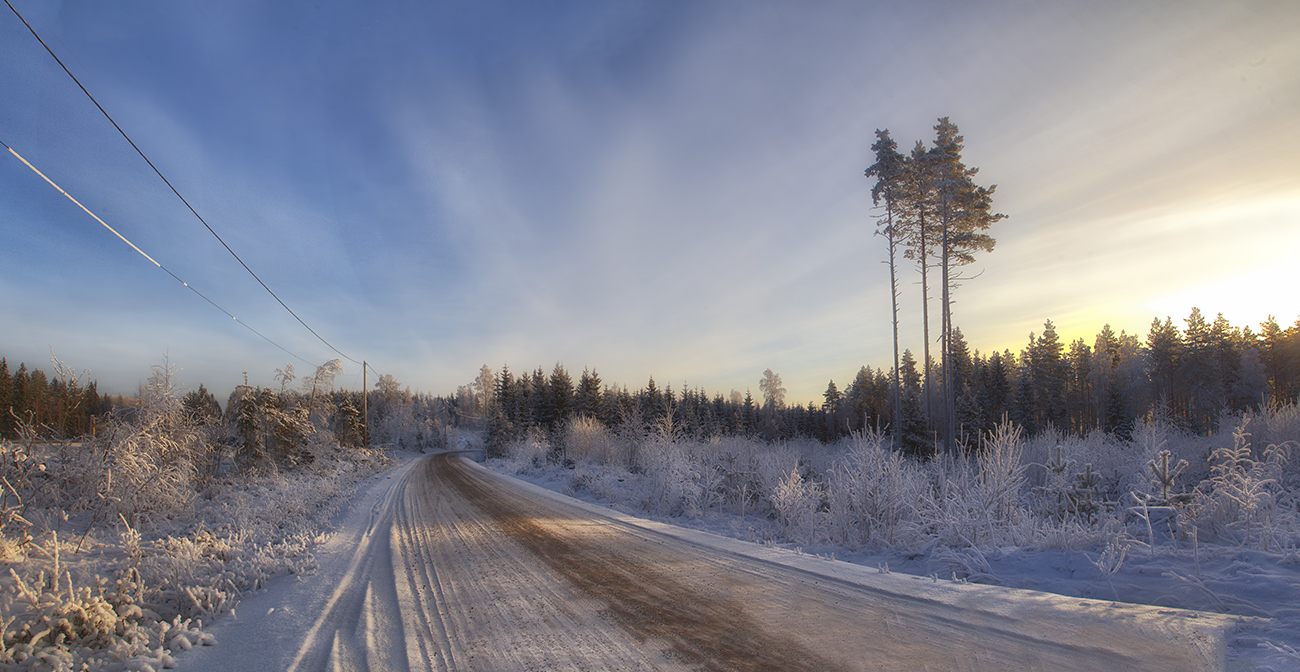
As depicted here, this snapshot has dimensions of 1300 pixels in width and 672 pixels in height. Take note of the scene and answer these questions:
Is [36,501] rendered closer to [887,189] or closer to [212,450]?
[212,450]

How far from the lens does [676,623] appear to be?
4.10 metres

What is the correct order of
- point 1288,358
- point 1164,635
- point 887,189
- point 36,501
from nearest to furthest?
point 1164,635
point 36,501
point 887,189
point 1288,358

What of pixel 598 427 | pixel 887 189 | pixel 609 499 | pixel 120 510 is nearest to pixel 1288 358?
pixel 887 189

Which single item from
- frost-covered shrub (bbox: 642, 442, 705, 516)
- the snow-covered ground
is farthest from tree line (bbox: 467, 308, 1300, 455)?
the snow-covered ground

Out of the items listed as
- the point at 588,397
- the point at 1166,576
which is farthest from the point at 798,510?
the point at 588,397

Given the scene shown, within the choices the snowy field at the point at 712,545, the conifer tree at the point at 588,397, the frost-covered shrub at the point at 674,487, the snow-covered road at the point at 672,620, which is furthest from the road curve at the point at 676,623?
the conifer tree at the point at 588,397

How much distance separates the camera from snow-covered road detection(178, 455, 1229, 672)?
3.37 metres

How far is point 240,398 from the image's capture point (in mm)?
19359

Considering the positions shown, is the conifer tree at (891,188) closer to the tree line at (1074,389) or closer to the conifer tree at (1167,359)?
the tree line at (1074,389)

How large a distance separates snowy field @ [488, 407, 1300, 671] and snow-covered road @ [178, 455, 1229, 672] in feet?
2.13

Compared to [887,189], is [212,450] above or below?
below

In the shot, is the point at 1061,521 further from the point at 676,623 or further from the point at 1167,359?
the point at 1167,359

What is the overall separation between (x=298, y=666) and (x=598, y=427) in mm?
23561

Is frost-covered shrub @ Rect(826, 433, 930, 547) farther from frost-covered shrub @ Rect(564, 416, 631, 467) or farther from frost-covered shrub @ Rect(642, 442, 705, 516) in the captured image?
frost-covered shrub @ Rect(564, 416, 631, 467)
